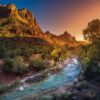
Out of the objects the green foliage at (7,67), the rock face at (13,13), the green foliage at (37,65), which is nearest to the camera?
the green foliage at (7,67)

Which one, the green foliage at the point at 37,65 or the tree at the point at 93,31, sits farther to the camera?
the green foliage at the point at 37,65

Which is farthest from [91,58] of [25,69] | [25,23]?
[25,23]

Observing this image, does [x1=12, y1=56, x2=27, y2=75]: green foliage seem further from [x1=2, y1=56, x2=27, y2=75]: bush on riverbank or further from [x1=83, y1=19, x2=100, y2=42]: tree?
[x1=83, y1=19, x2=100, y2=42]: tree

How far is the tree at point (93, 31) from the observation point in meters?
54.1

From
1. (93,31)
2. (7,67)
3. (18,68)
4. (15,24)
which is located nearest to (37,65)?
(18,68)

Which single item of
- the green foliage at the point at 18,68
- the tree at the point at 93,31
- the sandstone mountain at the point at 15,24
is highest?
the sandstone mountain at the point at 15,24

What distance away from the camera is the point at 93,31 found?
54562mm

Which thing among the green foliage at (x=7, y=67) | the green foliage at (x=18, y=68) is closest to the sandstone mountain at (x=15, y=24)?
the green foliage at (x=7, y=67)

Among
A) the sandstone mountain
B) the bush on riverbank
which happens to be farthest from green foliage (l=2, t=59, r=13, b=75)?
the sandstone mountain

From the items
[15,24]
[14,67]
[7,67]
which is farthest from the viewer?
[15,24]

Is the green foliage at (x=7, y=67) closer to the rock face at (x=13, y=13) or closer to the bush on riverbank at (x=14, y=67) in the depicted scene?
the bush on riverbank at (x=14, y=67)

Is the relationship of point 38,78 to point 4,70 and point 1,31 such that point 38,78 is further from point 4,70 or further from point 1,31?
point 1,31

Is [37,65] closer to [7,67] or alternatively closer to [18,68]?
[18,68]

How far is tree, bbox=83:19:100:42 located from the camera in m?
54.1
